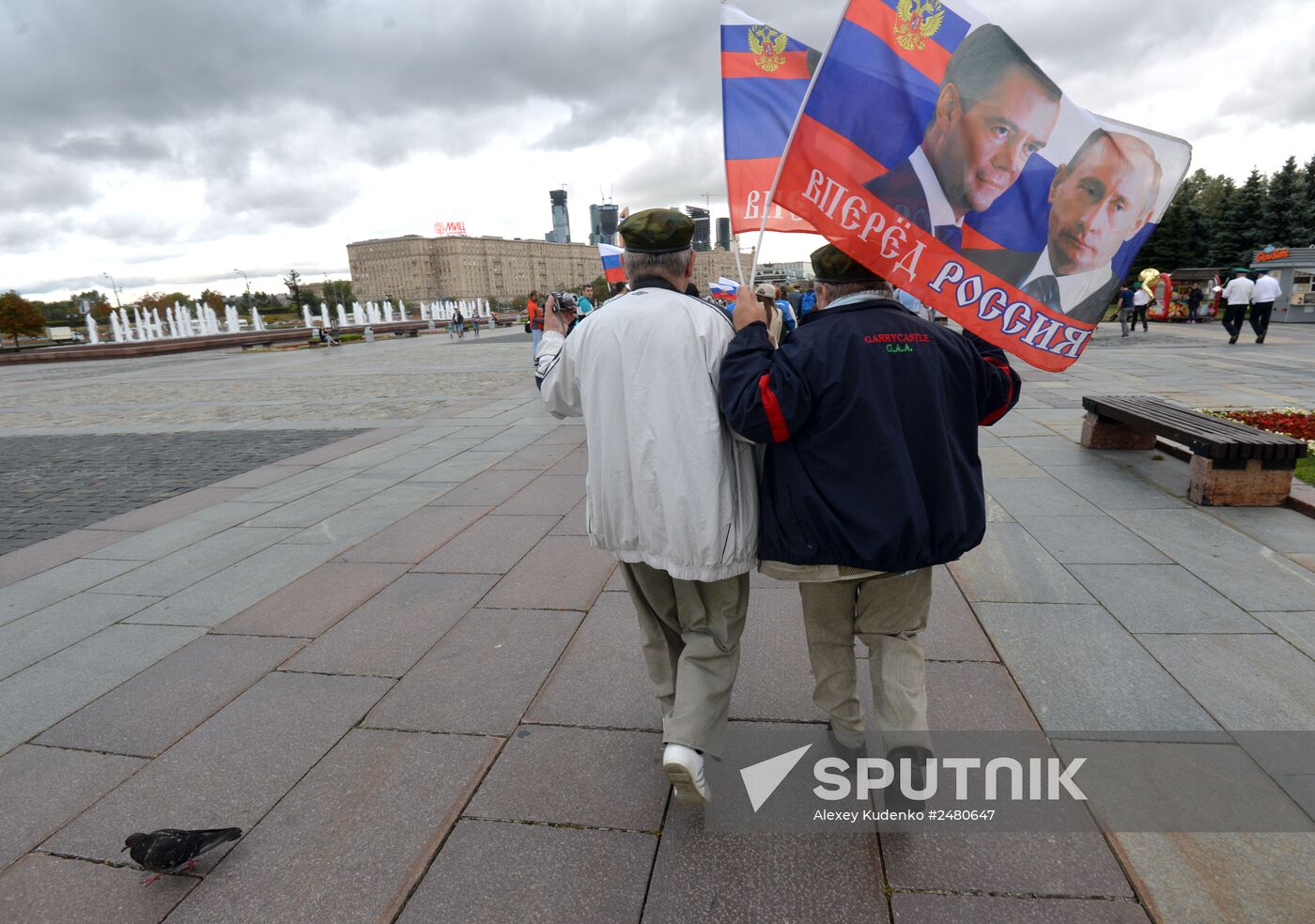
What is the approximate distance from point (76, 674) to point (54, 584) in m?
1.63

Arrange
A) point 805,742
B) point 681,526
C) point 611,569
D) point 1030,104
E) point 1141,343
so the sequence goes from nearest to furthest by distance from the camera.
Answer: point 681,526, point 1030,104, point 805,742, point 611,569, point 1141,343

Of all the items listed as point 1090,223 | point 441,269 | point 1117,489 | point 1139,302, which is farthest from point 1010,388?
point 441,269

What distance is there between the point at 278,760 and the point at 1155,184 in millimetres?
3480

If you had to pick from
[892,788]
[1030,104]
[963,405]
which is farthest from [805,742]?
[1030,104]

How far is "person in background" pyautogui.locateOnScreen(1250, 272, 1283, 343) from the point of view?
1499 centimetres

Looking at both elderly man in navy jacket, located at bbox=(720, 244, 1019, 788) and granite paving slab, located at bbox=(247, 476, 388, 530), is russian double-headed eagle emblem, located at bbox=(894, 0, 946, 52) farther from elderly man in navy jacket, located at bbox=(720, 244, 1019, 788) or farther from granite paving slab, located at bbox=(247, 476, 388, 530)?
granite paving slab, located at bbox=(247, 476, 388, 530)

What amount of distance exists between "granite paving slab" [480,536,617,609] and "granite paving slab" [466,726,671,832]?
46.4 inches

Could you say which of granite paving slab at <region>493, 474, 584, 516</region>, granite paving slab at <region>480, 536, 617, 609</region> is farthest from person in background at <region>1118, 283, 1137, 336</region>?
→ granite paving slab at <region>480, 536, 617, 609</region>

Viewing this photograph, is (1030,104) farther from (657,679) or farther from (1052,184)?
(657,679)

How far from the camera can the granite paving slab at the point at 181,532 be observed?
5.05m

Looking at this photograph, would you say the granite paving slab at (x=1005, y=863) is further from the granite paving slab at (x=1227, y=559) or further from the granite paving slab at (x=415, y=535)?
the granite paving slab at (x=415, y=535)

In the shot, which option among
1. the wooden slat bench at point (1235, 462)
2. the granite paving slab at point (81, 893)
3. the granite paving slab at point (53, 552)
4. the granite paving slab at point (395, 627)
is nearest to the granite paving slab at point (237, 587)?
the granite paving slab at point (395, 627)

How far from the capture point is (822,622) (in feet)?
7.34

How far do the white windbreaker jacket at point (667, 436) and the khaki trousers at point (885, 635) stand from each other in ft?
1.00
